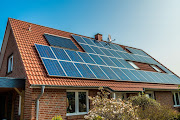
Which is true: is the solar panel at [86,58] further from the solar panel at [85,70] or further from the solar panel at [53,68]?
the solar panel at [53,68]

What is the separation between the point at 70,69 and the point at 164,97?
999cm

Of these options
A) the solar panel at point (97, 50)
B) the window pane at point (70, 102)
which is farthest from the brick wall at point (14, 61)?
the solar panel at point (97, 50)

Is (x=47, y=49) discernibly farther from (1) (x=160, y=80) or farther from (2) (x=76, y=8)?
(1) (x=160, y=80)

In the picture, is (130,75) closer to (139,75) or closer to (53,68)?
(139,75)

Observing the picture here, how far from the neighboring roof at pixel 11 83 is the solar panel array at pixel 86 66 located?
62.8 inches

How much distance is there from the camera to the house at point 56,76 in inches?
361

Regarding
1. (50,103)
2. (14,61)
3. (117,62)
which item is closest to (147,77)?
(117,62)

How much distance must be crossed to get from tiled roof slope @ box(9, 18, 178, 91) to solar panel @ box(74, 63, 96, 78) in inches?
17.2

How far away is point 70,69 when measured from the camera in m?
10.9

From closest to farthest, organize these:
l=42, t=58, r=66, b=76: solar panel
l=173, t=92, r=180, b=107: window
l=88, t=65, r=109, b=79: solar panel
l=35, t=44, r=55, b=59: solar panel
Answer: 1. l=42, t=58, r=66, b=76: solar panel
2. l=35, t=44, r=55, b=59: solar panel
3. l=88, t=65, r=109, b=79: solar panel
4. l=173, t=92, r=180, b=107: window

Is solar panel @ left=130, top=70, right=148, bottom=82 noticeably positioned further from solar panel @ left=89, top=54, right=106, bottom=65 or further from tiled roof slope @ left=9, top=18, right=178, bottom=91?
solar panel @ left=89, top=54, right=106, bottom=65

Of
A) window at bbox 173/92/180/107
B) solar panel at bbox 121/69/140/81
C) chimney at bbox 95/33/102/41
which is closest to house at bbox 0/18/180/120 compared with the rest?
solar panel at bbox 121/69/140/81

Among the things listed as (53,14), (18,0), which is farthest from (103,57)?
(18,0)

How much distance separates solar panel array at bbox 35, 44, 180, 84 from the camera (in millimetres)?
10531
